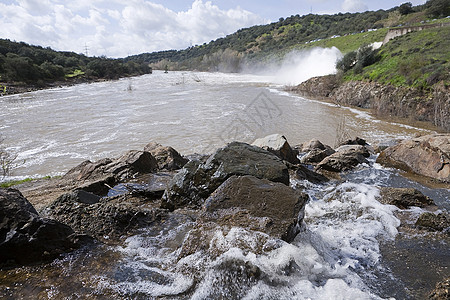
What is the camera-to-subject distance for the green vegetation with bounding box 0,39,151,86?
40562 millimetres

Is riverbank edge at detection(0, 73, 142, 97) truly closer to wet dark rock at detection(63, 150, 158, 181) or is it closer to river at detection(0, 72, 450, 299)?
river at detection(0, 72, 450, 299)

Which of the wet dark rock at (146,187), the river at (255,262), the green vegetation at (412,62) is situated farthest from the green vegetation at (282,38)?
the wet dark rock at (146,187)

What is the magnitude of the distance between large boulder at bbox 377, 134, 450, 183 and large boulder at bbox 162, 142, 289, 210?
5851 mm

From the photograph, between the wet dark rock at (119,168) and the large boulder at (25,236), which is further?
the wet dark rock at (119,168)

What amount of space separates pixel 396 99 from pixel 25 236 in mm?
22984

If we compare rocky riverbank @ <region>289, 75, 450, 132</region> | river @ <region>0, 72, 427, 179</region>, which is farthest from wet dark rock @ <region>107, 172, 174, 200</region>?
rocky riverbank @ <region>289, 75, 450, 132</region>

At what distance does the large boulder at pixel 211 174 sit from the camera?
18.2ft

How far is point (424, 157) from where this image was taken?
8922 mm

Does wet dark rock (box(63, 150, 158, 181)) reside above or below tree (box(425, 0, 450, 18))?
below

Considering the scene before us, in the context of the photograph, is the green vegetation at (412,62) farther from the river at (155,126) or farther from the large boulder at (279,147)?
the large boulder at (279,147)

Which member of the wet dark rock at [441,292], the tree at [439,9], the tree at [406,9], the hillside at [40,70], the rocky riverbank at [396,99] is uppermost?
the tree at [406,9]

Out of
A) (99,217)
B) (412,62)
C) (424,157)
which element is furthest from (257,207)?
(412,62)

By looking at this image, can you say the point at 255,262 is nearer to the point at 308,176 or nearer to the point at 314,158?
the point at 308,176

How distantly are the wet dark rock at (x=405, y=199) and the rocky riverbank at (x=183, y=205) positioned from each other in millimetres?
20
